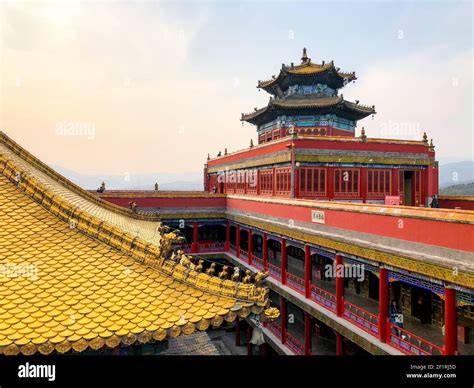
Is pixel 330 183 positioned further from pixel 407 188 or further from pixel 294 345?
pixel 294 345

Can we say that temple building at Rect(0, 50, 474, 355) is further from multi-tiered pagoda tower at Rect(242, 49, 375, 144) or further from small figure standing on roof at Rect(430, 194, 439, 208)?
small figure standing on roof at Rect(430, 194, 439, 208)

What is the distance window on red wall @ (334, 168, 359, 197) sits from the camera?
22.3 metres

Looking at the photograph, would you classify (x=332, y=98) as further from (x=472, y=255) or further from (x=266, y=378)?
(x=266, y=378)

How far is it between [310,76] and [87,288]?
29939mm

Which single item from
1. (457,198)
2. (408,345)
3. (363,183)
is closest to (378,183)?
(363,183)

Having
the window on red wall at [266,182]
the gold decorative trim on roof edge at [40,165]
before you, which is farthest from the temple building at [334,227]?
the gold decorative trim on roof edge at [40,165]

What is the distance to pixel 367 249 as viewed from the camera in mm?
12133

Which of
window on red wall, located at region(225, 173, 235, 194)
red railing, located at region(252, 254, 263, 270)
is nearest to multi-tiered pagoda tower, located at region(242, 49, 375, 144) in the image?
window on red wall, located at region(225, 173, 235, 194)

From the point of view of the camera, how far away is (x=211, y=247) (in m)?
28.8

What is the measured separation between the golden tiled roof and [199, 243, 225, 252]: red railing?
22.1 metres

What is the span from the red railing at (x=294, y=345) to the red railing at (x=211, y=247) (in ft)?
36.0

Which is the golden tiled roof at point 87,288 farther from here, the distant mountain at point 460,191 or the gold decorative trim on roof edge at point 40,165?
the distant mountain at point 460,191

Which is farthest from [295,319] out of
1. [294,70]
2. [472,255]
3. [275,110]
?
[294,70]

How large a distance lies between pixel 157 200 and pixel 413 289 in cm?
1945
